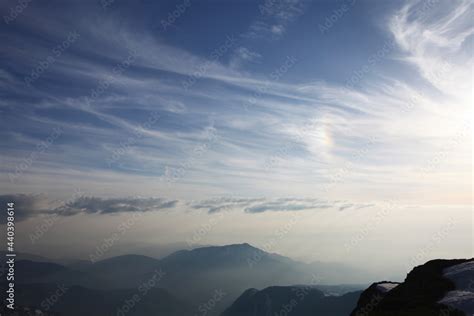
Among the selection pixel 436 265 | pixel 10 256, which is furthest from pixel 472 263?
pixel 10 256

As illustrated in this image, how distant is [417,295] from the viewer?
55.7m

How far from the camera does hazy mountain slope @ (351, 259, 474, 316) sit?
44672 millimetres

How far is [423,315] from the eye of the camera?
A: 4184cm

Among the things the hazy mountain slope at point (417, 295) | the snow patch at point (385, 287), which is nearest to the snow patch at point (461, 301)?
the hazy mountain slope at point (417, 295)

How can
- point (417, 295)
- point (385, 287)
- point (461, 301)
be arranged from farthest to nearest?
point (385, 287) → point (417, 295) → point (461, 301)

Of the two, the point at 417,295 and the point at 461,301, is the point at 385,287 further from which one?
the point at 461,301

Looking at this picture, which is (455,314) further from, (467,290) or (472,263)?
(472,263)

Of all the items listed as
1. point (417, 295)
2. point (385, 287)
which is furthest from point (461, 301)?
point (385, 287)

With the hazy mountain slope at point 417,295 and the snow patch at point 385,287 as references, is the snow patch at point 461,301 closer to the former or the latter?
the hazy mountain slope at point 417,295

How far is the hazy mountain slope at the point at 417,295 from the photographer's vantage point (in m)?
44.7

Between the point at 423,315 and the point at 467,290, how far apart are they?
543 inches

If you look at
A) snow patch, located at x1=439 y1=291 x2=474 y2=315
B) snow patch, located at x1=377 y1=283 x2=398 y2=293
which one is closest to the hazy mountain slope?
snow patch, located at x1=377 y1=283 x2=398 y2=293

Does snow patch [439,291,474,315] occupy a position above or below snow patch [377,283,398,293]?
above

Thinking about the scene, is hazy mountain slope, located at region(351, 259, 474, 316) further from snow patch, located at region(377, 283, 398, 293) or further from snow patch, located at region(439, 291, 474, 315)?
snow patch, located at region(439, 291, 474, 315)
